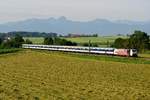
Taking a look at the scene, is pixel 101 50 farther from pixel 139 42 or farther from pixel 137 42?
pixel 137 42

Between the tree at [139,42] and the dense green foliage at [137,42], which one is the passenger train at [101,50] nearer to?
the dense green foliage at [137,42]

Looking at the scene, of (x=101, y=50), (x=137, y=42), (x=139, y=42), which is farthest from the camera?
(x=137, y=42)

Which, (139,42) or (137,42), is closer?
(139,42)

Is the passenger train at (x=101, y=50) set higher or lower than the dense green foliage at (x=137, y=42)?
lower

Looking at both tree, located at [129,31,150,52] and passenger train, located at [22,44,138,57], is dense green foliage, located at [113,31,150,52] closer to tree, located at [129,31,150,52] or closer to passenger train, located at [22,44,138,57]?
tree, located at [129,31,150,52]

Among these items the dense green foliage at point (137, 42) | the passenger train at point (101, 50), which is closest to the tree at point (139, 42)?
the dense green foliage at point (137, 42)

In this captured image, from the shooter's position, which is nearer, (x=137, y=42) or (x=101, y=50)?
(x=101, y=50)

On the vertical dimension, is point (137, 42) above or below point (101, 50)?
above

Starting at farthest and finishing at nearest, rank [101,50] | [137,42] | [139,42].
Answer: [137,42] → [139,42] → [101,50]

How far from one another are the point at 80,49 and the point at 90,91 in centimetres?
7594

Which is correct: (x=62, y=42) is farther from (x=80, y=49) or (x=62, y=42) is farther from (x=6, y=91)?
(x=6, y=91)

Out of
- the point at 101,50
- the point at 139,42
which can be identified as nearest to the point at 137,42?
the point at 139,42

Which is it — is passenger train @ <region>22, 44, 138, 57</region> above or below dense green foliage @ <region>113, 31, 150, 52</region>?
below

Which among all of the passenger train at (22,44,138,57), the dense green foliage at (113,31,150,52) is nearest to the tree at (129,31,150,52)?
the dense green foliage at (113,31,150,52)
